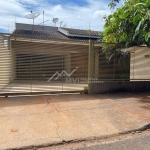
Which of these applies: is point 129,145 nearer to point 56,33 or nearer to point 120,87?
point 120,87

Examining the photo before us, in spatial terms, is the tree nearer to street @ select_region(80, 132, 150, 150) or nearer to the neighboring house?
the neighboring house

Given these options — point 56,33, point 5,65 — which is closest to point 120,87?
point 5,65

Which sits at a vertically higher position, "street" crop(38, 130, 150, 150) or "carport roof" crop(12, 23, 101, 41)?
"carport roof" crop(12, 23, 101, 41)

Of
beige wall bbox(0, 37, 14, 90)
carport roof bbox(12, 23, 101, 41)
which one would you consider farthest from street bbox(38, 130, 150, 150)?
carport roof bbox(12, 23, 101, 41)

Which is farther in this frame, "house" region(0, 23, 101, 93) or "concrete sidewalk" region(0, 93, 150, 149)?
"house" region(0, 23, 101, 93)

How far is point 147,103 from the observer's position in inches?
305

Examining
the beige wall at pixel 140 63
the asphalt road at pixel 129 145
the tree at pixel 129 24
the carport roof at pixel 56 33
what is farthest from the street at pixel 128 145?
the carport roof at pixel 56 33

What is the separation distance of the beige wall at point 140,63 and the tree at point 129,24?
0.72 meters

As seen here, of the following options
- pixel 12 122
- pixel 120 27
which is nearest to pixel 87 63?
pixel 120 27

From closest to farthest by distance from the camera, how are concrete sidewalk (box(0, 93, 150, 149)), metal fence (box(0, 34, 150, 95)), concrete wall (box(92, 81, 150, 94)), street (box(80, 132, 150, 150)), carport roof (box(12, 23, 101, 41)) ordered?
street (box(80, 132, 150, 150)) < concrete sidewalk (box(0, 93, 150, 149)) < metal fence (box(0, 34, 150, 95)) < concrete wall (box(92, 81, 150, 94)) < carport roof (box(12, 23, 101, 41))

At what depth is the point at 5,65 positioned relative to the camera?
8555 mm

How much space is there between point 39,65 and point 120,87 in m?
4.38

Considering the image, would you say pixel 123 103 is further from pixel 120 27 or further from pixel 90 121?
pixel 120 27

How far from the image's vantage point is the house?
28.5ft
